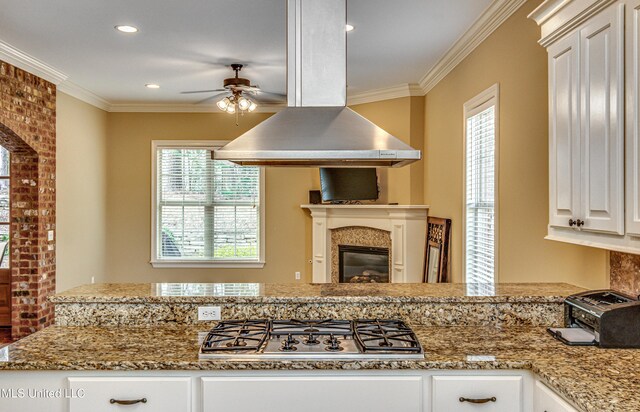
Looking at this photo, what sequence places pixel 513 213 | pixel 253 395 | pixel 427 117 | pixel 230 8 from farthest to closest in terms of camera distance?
pixel 427 117 < pixel 230 8 < pixel 513 213 < pixel 253 395

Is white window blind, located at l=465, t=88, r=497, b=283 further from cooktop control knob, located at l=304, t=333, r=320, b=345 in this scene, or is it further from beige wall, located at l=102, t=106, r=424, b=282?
beige wall, located at l=102, t=106, r=424, b=282

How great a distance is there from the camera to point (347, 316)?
2.38m

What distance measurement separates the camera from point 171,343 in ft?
6.79

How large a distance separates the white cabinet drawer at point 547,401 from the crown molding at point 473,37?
2470 millimetres

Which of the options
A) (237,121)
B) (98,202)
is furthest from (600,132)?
(98,202)

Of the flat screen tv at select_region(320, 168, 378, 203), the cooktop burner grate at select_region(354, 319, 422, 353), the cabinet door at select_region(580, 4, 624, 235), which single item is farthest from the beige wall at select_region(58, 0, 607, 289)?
the cooktop burner grate at select_region(354, 319, 422, 353)

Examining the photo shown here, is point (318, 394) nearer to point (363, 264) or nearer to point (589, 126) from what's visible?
point (589, 126)

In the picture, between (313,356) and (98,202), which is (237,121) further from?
(313,356)

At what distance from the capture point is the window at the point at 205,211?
23.5ft

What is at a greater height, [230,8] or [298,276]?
[230,8]

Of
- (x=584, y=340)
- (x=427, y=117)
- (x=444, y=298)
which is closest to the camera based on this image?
(x=584, y=340)

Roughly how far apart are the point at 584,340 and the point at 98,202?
20.9ft

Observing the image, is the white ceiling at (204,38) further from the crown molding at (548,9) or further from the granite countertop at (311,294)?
the granite countertop at (311,294)

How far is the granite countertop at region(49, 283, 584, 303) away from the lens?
235 cm
